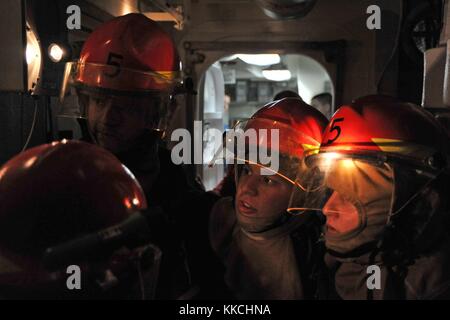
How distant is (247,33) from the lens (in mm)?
4586

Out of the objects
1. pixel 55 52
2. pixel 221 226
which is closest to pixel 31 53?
pixel 55 52

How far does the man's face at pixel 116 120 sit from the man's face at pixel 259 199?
1.67 feet

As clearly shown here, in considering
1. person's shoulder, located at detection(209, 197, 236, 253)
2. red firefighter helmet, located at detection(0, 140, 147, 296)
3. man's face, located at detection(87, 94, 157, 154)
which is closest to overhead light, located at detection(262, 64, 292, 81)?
person's shoulder, located at detection(209, 197, 236, 253)

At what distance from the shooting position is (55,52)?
2488 mm

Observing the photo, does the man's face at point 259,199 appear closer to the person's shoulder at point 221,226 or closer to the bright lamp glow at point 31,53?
the person's shoulder at point 221,226

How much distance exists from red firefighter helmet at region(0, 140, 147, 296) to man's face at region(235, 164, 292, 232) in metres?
0.91

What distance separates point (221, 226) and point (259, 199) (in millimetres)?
266

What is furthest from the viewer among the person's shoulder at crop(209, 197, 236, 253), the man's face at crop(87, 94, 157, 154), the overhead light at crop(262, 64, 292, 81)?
the overhead light at crop(262, 64, 292, 81)

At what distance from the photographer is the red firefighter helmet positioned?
3.50 ft

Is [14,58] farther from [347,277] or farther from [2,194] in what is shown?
[347,277]

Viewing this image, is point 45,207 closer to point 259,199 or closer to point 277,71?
point 259,199

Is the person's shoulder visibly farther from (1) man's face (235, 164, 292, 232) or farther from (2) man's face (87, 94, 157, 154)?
(2) man's face (87, 94, 157, 154)

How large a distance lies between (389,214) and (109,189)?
1.03 meters

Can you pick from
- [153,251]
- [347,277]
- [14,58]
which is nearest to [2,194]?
[153,251]
